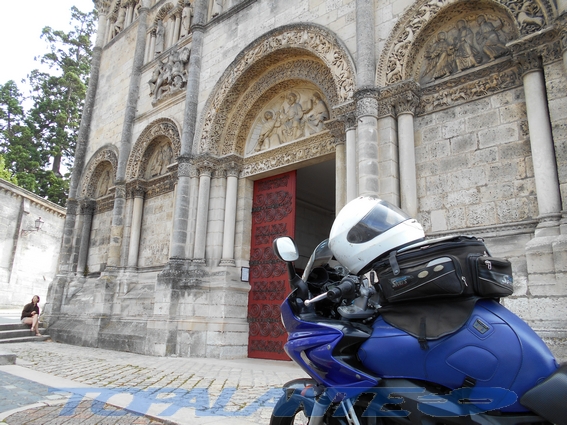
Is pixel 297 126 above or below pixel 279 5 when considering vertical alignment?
below

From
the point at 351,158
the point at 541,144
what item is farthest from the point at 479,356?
the point at 351,158

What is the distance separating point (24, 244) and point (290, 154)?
22.2m

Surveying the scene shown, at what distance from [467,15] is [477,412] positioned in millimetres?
7183

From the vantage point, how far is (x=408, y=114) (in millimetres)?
7129

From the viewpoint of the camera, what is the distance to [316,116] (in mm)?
9250

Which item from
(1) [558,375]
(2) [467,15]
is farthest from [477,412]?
(2) [467,15]

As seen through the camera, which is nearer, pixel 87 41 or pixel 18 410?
pixel 18 410

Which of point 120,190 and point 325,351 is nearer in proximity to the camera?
point 325,351

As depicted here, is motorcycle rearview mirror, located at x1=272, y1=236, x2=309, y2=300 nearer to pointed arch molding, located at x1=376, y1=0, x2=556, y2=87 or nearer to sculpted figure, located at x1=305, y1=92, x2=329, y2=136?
pointed arch molding, located at x1=376, y1=0, x2=556, y2=87

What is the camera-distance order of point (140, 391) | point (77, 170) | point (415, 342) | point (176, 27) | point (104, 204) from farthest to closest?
point (77, 170) < point (104, 204) < point (176, 27) < point (140, 391) < point (415, 342)

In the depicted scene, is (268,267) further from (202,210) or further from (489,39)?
(489,39)

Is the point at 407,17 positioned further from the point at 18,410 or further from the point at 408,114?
the point at 18,410

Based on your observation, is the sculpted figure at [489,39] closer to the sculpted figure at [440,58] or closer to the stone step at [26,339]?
the sculpted figure at [440,58]

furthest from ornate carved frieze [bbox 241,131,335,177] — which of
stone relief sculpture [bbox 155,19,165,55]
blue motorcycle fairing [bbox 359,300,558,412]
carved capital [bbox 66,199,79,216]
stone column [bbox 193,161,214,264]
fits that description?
carved capital [bbox 66,199,79,216]
